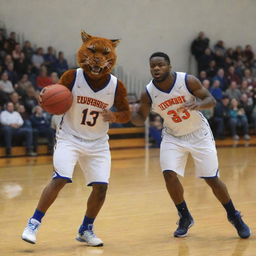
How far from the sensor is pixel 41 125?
1391 cm

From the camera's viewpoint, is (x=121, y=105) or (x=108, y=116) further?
(x=121, y=105)

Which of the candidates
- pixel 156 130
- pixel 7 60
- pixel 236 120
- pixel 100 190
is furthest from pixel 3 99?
pixel 100 190

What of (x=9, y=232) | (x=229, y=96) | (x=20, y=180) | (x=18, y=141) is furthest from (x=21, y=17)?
Result: (x=9, y=232)

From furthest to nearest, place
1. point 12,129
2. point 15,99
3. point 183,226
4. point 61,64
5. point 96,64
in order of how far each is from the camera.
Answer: point 61,64, point 15,99, point 12,129, point 183,226, point 96,64

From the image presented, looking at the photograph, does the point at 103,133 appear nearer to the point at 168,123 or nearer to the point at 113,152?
the point at 168,123

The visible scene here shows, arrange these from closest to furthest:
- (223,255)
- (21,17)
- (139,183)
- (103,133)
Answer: (223,255) < (103,133) < (139,183) < (21,17)

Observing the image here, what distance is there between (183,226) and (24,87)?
8.93 m

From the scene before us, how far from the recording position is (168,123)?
6238 mm

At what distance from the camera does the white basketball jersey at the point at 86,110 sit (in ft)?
18.9

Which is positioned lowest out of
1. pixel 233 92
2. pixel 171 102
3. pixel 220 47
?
pixel 233 92

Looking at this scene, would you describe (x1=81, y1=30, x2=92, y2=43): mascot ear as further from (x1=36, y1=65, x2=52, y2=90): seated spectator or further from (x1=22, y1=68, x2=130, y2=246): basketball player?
(x1=36, y1=65, x2=52, y2=90): seated spectator

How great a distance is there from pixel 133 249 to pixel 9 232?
1.43 meters

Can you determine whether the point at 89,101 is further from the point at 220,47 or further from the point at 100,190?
the point at 220,47

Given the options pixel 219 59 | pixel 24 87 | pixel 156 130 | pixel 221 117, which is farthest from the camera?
pixel 219 59
